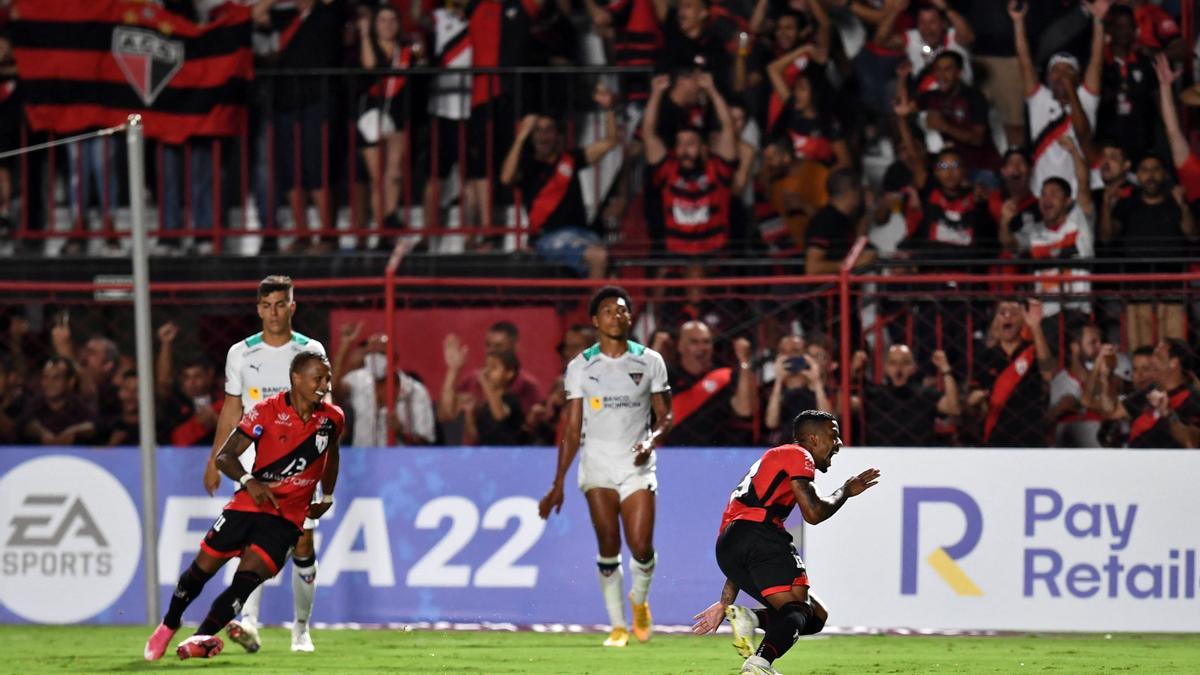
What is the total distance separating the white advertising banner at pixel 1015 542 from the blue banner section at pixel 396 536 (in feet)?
3.11

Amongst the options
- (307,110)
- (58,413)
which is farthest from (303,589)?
(307,110)

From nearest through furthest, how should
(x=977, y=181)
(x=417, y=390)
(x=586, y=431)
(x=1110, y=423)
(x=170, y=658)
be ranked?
(x=170, y=658) → (x=586, y=431) → (x=1110, y=423) → (x=417, y=390) → (x=977, y=181)

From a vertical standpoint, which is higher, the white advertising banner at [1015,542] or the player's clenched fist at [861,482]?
the player's clenched fist at [861,482]

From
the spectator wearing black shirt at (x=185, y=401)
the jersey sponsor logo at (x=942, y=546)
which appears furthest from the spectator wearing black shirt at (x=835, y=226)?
the spectator wearing black shirt at (x=185, y=401)

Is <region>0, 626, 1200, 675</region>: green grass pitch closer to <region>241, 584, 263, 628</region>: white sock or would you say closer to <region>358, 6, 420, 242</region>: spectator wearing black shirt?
<region>241, 584, 263, 628</region>: white sock

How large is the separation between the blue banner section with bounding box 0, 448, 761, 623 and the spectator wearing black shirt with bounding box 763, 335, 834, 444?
480 mm

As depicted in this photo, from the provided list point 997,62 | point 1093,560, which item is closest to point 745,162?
point 997,62

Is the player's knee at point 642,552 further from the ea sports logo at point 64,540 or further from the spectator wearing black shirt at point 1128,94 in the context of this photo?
the spectator wearing black shirt at point 1128,94

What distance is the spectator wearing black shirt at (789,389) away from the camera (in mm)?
13598

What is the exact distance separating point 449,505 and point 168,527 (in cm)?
206

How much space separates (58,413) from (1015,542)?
23.8 ft

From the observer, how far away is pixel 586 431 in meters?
12.3

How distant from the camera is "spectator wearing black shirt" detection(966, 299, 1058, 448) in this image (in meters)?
13.4

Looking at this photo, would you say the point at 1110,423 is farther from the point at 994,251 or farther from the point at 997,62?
the point at 997,62
